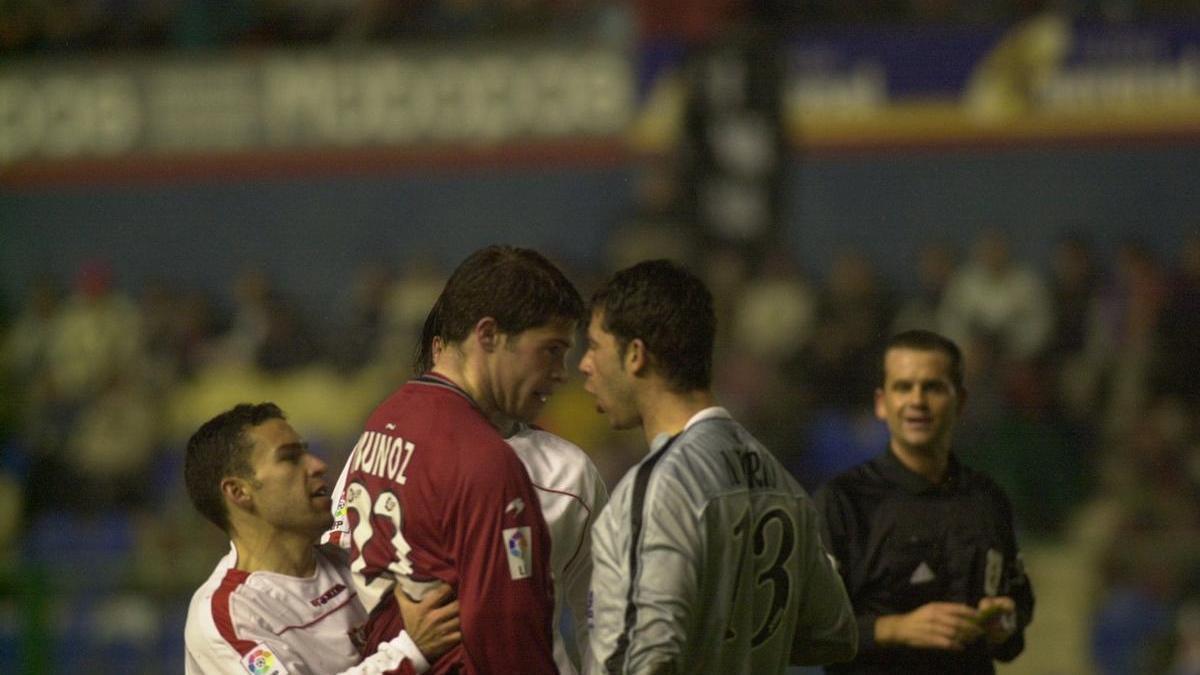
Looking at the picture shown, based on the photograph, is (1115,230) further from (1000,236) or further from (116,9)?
(116,9)

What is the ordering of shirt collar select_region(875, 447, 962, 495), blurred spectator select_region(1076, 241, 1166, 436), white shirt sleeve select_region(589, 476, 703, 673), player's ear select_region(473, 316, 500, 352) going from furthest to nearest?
Result: blurred spectator select_region(1076, 241, 1166, 436) → shirt collar select_region(875, 447, 962, 495) → player's ear select_region(473, 316, 500, 352) → white shirt sleeve select_region(589, 476, 703, 673)

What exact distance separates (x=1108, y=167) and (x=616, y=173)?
391 cm

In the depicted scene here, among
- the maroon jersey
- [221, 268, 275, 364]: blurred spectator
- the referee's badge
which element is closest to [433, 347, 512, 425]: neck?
the maroon jersey

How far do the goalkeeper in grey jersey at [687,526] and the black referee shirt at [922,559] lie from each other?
0.93 meters

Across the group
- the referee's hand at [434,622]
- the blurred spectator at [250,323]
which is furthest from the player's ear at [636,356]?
the blurred spectator at [250,323]

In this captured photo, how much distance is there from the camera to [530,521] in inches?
135

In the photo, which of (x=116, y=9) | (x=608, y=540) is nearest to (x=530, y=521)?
(x=608, y=540)

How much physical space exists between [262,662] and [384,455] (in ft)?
1.93

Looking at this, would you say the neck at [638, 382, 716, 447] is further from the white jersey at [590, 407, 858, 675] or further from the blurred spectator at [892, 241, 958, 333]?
the blurred spectator at [892, 241, 958, 333]

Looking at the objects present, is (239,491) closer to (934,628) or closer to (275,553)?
(275,553)

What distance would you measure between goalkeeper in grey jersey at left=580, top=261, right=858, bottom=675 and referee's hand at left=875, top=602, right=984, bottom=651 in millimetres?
787

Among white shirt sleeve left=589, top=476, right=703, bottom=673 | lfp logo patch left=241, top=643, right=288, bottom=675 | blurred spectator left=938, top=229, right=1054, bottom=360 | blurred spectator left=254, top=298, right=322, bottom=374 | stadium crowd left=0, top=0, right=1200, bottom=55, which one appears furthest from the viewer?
blurred spectator left=254, top=298, right=322, bottom=374

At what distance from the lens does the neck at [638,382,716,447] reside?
3.57 metres

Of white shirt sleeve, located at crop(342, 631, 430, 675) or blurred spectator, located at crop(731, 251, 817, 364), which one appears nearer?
white shirt sleeve, located at crop(342, 631, 430, 675)
